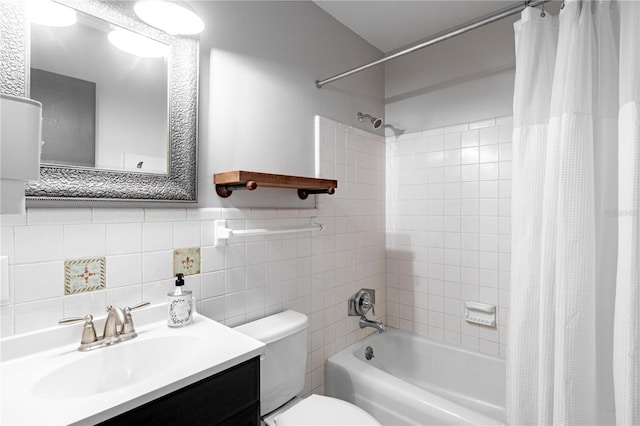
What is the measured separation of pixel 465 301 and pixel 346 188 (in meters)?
1.04

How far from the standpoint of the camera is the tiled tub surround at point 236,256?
94 cm

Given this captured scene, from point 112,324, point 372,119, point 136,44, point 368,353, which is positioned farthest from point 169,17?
point 368,353

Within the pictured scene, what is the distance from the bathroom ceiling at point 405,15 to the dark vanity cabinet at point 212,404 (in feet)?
6.35

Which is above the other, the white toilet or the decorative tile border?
the decorative tile border

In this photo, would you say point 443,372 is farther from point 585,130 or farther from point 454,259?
point 585,130

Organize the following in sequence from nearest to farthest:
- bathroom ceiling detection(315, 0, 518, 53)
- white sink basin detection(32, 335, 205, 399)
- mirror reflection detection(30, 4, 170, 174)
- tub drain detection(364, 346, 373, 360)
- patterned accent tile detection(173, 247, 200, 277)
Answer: white sink basin detection(32, 335, 205, 399), mirror reflection detection(30, 4, 170, 174), patterned accent tile detection(173, 247, 200, 277), bathroom ceiling detection(315, 0, 518, 53), tub drain detection(364, 346, 373, 360)

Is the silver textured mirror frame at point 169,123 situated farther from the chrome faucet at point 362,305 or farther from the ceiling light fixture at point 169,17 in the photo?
the chrome faucet at point 362,305

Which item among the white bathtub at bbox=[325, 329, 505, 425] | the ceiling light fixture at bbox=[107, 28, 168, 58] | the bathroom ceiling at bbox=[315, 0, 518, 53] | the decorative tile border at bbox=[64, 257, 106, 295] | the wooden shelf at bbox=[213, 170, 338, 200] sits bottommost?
the white bathtub at bbox=[325, 329, 505, 425]

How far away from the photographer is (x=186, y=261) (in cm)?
126

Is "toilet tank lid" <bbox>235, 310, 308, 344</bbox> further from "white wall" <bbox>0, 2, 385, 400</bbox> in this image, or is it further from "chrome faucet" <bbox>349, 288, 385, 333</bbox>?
"chrome faucet" <bbox>349, 288, 385, 333</bbox>

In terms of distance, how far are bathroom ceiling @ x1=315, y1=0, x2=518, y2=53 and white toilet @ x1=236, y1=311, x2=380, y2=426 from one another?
177 centimetres

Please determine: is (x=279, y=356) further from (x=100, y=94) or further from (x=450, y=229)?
(x=450, y=229)

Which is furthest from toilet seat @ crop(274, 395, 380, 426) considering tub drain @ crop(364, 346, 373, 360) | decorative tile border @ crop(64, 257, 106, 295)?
decorative tile border @ crop(64, 257, 106, 295)

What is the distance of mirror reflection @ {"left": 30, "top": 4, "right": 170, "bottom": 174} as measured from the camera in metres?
0.96
